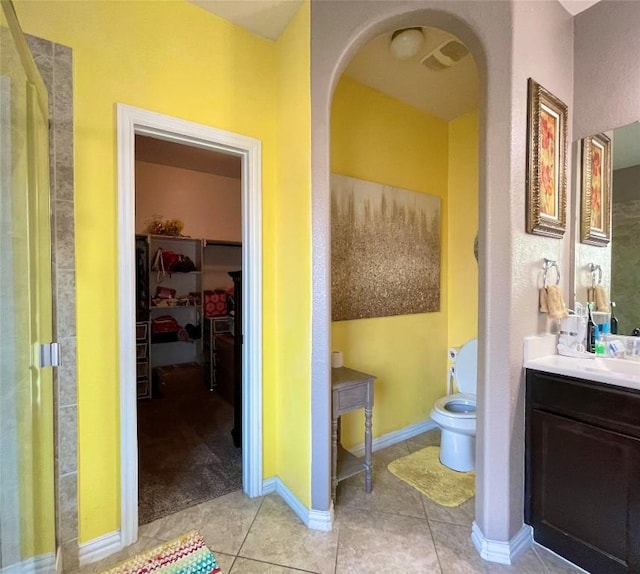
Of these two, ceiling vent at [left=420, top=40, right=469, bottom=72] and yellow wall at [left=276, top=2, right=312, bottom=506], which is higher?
ceiling vent at [left=420, top=40, right=469, bottom=72]

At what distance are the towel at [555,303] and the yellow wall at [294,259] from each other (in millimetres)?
1153

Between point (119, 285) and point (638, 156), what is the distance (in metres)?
2.62

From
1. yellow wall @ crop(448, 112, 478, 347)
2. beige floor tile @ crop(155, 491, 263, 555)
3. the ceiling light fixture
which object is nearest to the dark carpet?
beige floor tile @ crop(155, 491, 263, 555)

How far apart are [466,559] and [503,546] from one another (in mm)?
174

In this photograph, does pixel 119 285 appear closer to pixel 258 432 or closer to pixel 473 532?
pixel 258 432

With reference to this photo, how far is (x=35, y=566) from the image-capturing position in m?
1.16

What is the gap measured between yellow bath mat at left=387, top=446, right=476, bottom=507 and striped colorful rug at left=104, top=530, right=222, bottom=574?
123 centimetres

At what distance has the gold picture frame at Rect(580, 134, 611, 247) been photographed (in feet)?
5.84

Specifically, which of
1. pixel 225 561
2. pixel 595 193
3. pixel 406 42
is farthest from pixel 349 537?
pixel 406 42

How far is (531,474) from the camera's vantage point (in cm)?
155

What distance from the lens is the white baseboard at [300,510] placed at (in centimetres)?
170

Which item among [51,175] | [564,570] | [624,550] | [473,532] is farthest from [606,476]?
Answer: [51,175]

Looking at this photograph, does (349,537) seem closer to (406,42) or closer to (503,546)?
(503,546)

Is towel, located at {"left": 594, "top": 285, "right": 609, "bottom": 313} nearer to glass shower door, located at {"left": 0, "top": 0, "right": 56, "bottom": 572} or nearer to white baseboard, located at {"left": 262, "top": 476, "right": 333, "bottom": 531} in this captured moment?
white baseboard, located at {"left": 262, "top": 476, "right": 333, "bottom": 531}
